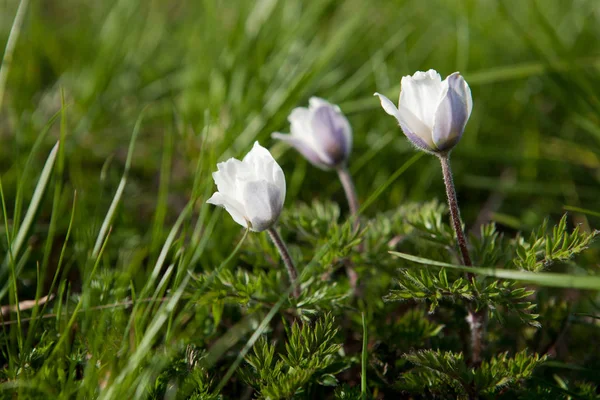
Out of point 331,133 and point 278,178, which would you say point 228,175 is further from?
point 331,133

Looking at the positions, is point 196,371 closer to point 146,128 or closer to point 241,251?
point 241,251

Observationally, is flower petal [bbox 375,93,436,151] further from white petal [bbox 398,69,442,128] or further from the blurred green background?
the blurred green background

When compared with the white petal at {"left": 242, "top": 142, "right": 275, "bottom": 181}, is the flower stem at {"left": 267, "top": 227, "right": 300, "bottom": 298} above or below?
below

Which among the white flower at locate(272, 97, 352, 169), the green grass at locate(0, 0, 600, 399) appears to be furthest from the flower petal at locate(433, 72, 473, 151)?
the white flower at locate(272, 97, 352, 169)

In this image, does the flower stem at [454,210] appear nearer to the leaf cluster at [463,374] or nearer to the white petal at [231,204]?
the leaf cluster at [463,374]

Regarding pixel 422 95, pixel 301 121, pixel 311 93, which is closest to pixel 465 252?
pixel 422 95

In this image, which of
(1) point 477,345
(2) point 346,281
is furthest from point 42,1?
(1) point 477,345
